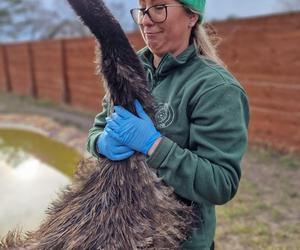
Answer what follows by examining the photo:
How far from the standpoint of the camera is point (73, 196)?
1661 mm

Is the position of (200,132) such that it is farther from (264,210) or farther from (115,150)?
(264,210)

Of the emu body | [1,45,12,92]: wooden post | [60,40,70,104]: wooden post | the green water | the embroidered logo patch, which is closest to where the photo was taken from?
the emu body

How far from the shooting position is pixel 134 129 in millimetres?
1525

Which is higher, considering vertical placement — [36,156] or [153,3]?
[153,3]

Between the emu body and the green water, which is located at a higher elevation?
the emu body

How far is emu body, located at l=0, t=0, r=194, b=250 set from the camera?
4.84 feet

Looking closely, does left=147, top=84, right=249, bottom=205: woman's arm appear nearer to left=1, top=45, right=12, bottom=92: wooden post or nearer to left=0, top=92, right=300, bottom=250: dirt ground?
left=0, top=92, right=300, bottom=250: dirt ground

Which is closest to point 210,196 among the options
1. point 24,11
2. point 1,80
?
point 1,80

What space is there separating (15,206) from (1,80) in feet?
45.6

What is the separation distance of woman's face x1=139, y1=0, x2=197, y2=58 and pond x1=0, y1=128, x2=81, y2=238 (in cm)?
317

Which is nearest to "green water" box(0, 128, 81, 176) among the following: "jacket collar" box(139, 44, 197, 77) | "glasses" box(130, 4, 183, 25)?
"jacket collar" box(139, 44, 197, 77)

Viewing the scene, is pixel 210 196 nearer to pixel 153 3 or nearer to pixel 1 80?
pixel 153 3

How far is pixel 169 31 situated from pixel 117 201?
2.08 feet

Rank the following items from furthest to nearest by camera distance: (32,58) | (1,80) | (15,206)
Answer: (1,80) < (32,58) < (15,206)
